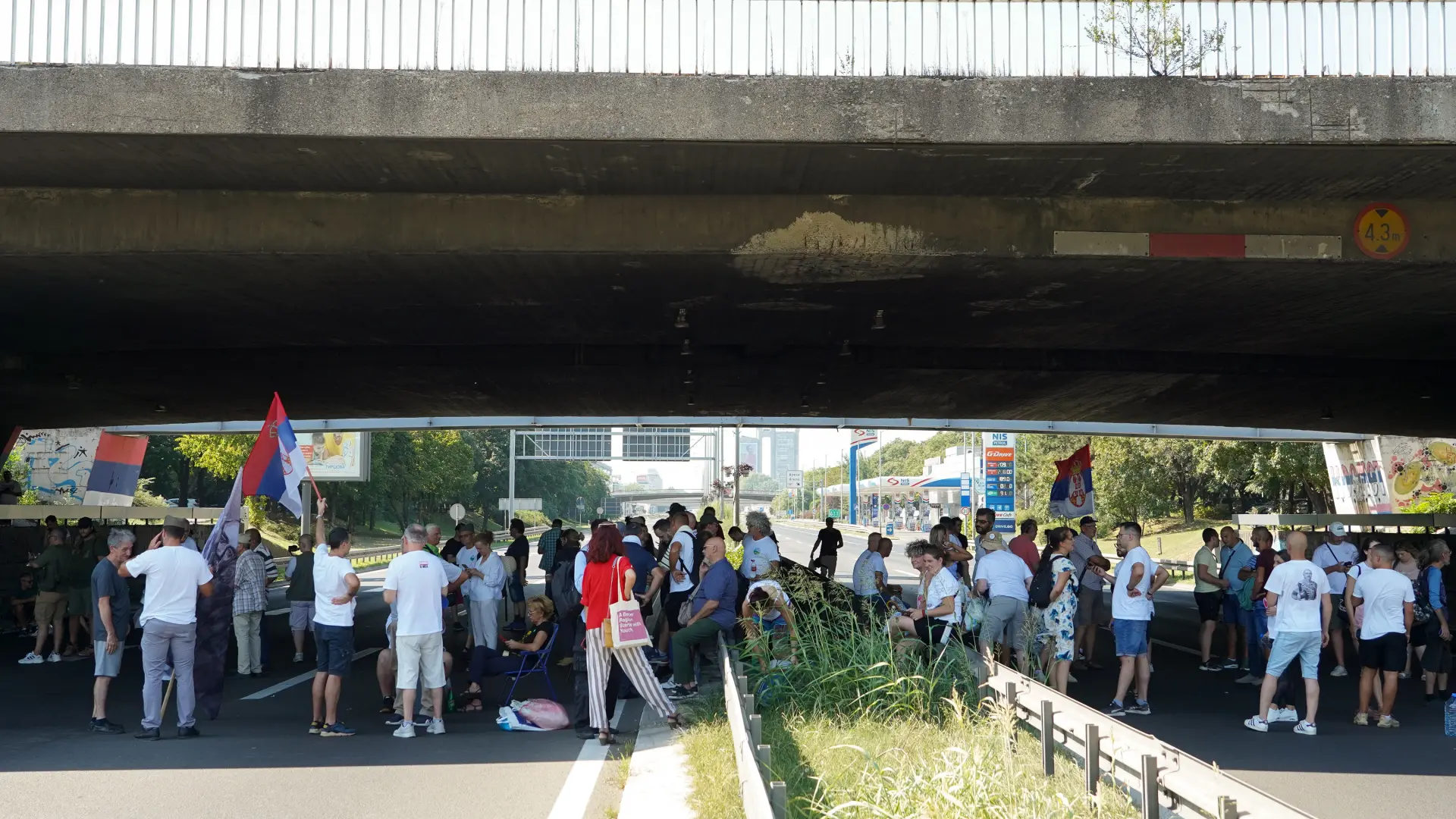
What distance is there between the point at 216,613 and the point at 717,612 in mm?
4386

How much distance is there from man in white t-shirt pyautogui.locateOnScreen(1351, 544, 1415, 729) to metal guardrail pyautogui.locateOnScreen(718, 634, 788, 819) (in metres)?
5.95

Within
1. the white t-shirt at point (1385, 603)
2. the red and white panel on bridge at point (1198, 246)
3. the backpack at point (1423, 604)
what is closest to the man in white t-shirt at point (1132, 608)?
the white t-shirt at point (1385, 603)

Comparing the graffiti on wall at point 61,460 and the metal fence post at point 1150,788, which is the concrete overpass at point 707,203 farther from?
the graffiti on wall at point 61,460

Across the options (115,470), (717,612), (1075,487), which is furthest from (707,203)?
(115,470)

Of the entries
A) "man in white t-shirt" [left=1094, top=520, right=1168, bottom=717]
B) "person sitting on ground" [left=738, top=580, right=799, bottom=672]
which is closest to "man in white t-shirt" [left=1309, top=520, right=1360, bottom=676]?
"man in white t-shirt" [left=1094, top=520, right=1168, bottom=717]

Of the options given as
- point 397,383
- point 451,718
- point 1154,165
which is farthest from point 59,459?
point 1154,165

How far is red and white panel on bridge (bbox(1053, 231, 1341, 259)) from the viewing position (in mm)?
11102

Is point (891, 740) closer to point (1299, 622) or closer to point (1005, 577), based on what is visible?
point (1005, 577)

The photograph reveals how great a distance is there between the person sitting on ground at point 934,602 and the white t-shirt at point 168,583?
5866 millimetres

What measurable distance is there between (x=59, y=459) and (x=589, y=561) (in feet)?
166

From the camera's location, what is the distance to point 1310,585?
33.3 ft

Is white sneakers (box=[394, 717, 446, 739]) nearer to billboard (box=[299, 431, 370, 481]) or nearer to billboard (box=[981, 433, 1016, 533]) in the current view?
billboard (box=[981, 433, 1016, 533])

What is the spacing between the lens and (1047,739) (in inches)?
272

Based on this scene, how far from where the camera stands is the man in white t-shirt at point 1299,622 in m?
10.2
